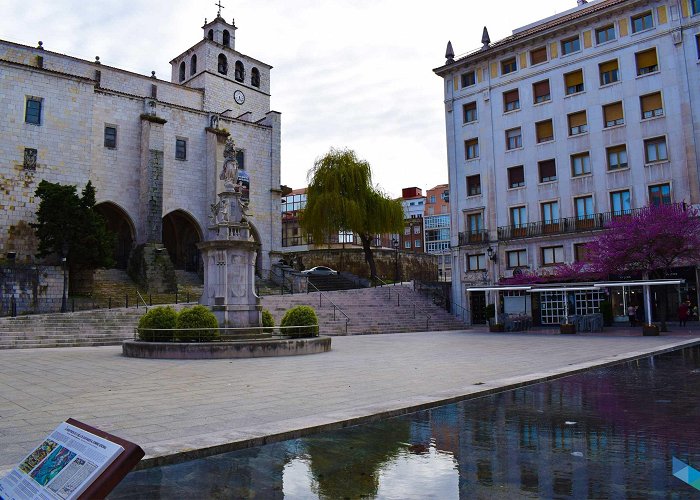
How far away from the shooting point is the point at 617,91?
32.0 meters

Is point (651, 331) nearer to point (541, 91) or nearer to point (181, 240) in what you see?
point (541, 91)

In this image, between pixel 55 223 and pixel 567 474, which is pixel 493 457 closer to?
pixel 567 474

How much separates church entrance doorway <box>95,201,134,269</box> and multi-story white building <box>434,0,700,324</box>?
869 inches

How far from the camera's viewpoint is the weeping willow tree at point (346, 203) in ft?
130

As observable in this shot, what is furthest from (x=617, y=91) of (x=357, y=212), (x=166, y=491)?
(x=166, y=491)

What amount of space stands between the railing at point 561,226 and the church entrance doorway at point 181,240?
2298 cm

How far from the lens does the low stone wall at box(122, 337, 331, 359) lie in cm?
1428

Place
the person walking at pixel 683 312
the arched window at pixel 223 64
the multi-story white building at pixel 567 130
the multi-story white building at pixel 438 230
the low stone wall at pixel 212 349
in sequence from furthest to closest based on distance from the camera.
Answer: the multi-story white building at pixel 438 230, the arched window at pixel 223 64, the multi-story white building at pixel 567 130, the person walking at pixel 683 312, the low stone wall at pixel 212 349

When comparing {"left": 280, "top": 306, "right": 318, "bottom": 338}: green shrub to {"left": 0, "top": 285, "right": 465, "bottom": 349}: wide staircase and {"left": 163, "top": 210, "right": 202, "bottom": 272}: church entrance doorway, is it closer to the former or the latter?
{"left": 0, "top": 285, "right": 465, "bottom": 349}: wide staircase

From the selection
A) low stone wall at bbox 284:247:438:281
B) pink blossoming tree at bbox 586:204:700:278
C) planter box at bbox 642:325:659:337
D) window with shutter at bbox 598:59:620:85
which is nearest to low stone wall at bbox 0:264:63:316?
low stone wall at bbox 284:247:438:281

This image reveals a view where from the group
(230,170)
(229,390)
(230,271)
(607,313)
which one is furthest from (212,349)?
(607,313)

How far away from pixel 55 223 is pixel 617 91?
103 ft

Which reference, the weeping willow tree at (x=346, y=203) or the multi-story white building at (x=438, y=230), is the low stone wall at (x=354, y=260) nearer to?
the weeping willow tree at (x=346, y=203)

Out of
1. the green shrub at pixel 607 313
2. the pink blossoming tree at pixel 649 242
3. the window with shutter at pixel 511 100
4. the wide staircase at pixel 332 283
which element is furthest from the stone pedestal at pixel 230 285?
the window with shutter at pixel 511 100
